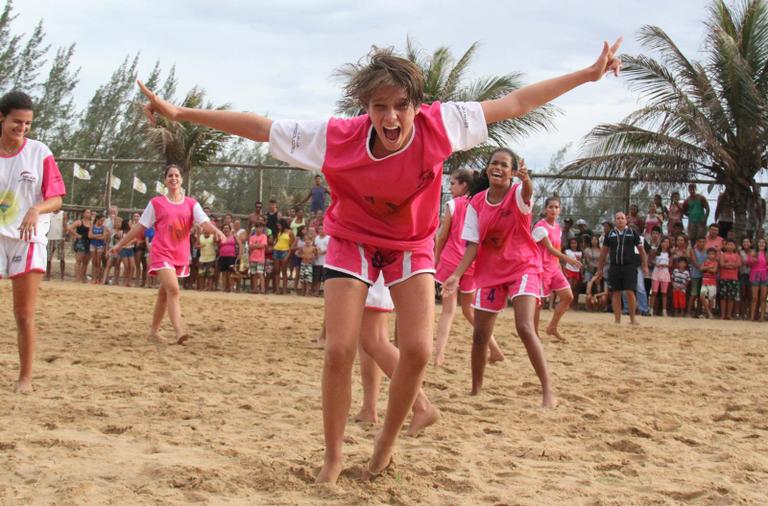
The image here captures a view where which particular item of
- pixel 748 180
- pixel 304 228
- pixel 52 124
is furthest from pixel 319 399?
pixel 52 124

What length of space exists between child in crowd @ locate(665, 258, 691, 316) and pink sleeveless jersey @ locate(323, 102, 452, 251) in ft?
46.2

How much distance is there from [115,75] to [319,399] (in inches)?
1220

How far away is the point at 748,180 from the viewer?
60.6 ft

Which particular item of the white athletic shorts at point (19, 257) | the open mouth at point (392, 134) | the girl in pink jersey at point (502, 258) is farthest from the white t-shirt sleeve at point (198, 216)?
the open mouth at point (392, 134)

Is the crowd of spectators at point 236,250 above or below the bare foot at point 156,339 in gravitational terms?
above

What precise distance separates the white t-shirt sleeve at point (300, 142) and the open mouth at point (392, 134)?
31cm

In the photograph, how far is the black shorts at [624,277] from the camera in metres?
13.9

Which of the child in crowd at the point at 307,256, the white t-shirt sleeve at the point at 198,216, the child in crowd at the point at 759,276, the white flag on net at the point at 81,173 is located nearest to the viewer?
the white t-shirt sleeve at the point at 198,216

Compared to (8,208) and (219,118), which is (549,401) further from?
(8,208)

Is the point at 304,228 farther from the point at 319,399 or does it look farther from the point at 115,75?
the point at 115,75

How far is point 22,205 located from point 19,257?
1.21ft

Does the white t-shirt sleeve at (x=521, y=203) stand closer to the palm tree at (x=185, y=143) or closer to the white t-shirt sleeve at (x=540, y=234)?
the white t-shirt sleeve at (x=540, y=234)

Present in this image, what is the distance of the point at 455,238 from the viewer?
8.55 meters

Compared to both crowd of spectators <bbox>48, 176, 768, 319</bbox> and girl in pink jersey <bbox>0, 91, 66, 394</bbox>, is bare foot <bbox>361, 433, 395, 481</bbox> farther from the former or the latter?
crowd of spectators <bbox>48, 176, 768, 319</bbox>
